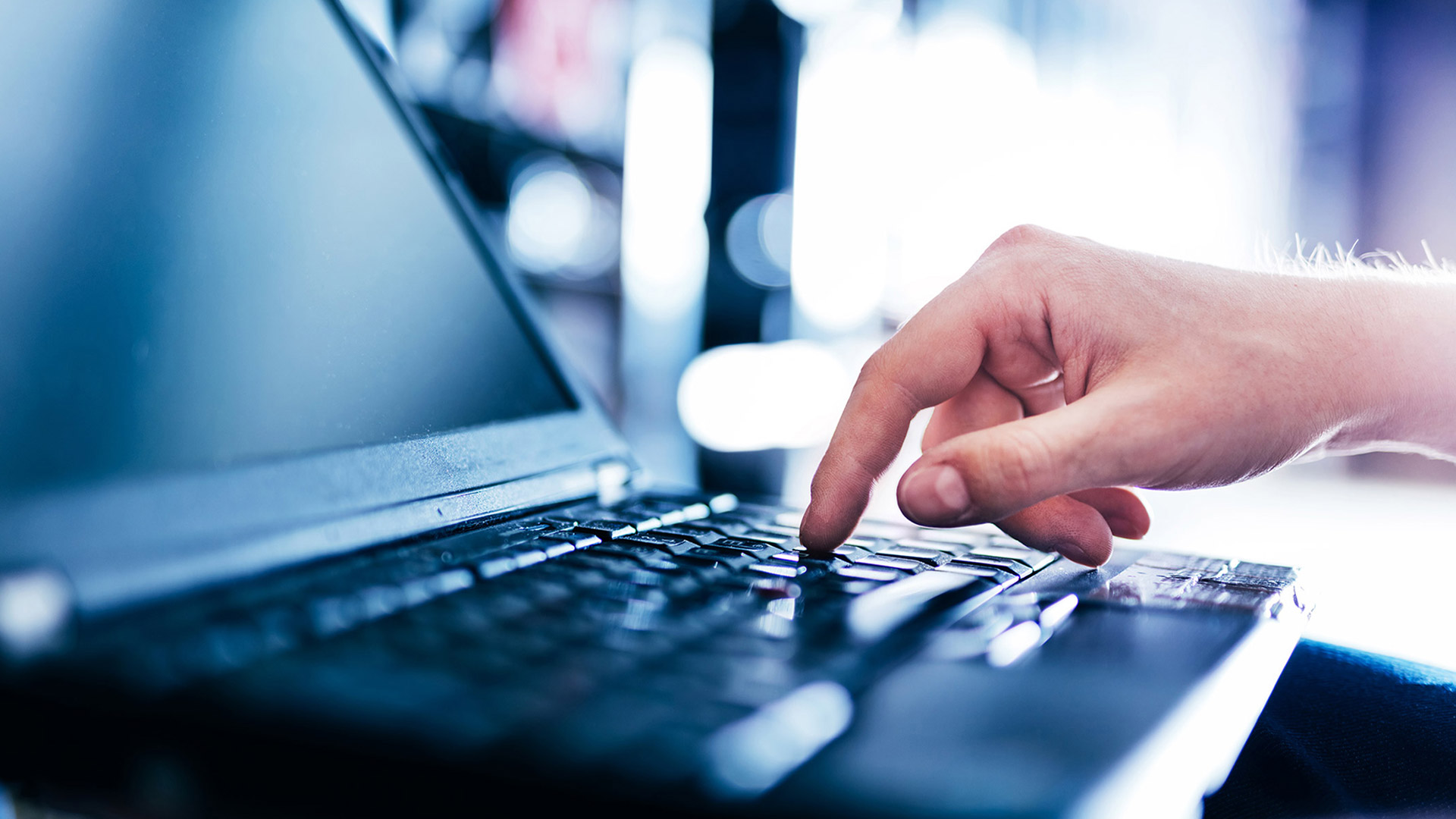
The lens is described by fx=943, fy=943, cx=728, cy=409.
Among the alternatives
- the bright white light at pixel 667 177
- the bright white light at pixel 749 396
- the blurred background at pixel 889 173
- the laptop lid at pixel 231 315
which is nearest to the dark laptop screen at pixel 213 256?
the laptop lid at pixel 231 315

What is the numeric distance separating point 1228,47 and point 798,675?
4926 millimetres

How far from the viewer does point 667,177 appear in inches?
79.8

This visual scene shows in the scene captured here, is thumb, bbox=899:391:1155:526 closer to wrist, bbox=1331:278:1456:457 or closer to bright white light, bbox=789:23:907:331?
wrist, bbox=1331:278:1456:457

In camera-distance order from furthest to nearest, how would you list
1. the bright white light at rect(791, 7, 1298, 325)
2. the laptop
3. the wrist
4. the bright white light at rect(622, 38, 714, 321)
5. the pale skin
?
the bright white light at rect(791, 7, 1298, 325), the bright white light at rect(622, 38, 714, 321), the wrist, the pale skin, the laptop

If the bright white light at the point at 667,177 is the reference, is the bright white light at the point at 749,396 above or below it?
below

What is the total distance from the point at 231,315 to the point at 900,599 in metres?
0.33

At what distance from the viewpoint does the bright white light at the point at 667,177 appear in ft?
6.40

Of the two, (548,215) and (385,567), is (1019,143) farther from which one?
(385,567)

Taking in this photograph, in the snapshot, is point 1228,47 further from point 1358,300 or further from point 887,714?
point 887,714

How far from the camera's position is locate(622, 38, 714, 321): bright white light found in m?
1.95

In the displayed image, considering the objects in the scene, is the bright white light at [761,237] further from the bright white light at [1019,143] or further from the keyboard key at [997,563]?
the keyboard key at [997,563]

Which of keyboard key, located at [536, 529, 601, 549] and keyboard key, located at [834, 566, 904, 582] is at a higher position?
keyboard key, located at [536, 529, 601, 549]

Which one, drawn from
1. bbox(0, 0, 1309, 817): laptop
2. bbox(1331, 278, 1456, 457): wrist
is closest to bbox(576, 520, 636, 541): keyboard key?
bbox(0, 0, 1309, 817): laptop

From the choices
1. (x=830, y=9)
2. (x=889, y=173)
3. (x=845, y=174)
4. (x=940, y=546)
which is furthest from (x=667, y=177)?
(x=940, y=546)
